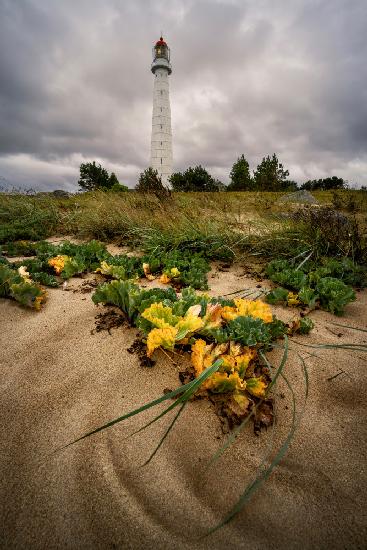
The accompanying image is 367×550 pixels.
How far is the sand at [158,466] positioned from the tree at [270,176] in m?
27.1

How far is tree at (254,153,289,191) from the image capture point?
26370 millimetres

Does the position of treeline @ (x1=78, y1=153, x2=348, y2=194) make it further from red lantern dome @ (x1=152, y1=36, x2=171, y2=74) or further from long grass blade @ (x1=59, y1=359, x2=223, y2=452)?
long grass blade @ (x1=59, y1=359, x2=223, y2=452)

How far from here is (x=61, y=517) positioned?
955 millimetres

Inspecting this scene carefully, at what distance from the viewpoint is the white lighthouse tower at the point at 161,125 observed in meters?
30.4

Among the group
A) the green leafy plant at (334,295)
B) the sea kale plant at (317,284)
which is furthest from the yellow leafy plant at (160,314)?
the green leafy plant at (334,295)

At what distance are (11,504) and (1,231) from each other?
516 cm

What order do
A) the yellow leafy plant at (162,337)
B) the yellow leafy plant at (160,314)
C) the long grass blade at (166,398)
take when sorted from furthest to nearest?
the yellow leafy plant at (160,314)
the yellow leafy plant at (162,337)
the long grass blade at (166,398)

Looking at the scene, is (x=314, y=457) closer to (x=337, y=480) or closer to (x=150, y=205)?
(x=337, y=480)

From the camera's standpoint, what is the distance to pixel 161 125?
30.8m

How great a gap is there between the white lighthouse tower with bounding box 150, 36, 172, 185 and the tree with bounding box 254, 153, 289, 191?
10044 millimetres

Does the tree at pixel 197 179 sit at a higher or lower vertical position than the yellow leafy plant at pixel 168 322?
higher

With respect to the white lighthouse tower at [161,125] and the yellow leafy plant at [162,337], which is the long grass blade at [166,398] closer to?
the yellow leafy plant at [162,337]

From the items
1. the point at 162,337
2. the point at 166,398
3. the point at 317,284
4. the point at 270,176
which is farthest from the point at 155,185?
the point at 270,176

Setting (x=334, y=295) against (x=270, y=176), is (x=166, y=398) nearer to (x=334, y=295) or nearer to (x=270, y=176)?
(x=334, y=295)
